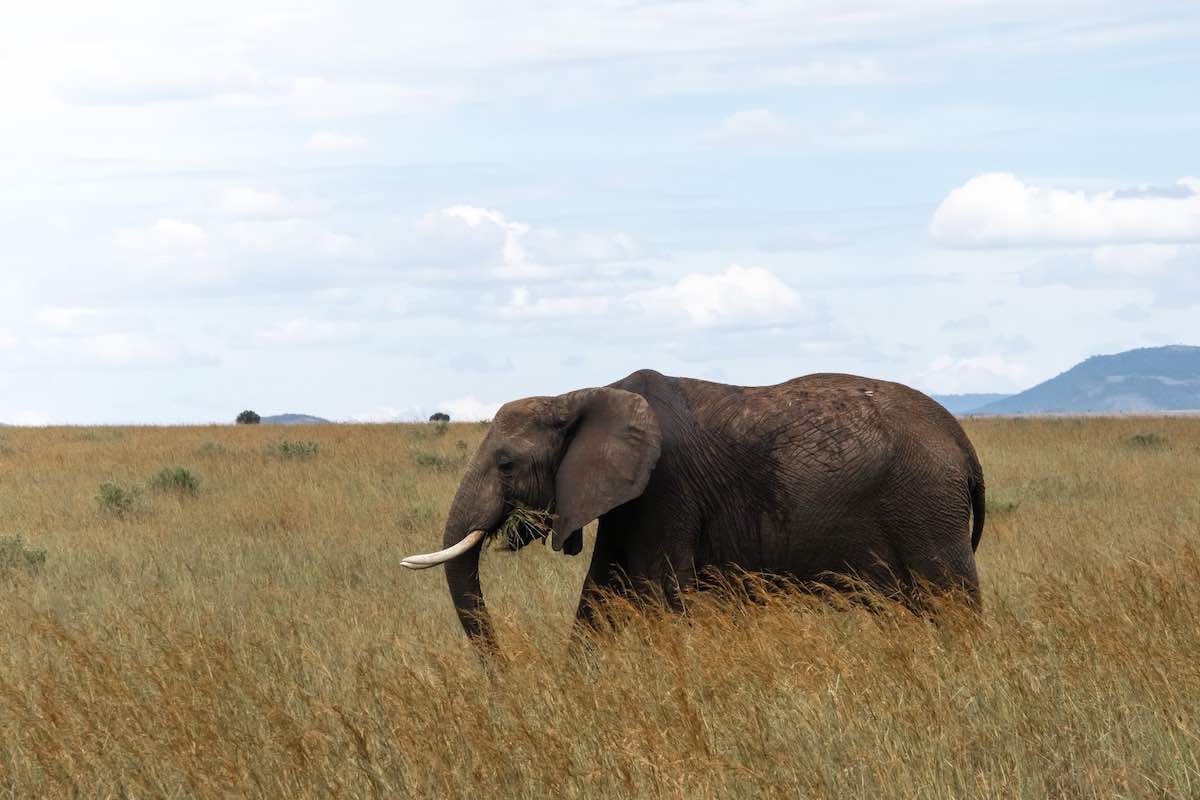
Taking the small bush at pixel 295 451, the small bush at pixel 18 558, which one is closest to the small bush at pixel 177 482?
the small bush at pixel 295 451

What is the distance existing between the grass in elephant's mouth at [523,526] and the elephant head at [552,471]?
0.02m

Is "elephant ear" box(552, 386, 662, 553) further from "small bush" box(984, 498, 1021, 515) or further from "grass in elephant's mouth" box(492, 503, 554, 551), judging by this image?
"small bush" box(984, 498, 1021, 515)

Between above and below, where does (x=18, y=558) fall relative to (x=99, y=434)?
below

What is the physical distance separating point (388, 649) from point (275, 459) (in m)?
13.9

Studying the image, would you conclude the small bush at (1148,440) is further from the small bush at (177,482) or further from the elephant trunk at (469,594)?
the elephant trunk at (469,594)

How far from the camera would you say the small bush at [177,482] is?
17141 millimetres

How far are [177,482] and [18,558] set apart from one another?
5655 millimetres

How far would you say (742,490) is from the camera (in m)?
7.48

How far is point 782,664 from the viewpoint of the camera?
609 centimetres

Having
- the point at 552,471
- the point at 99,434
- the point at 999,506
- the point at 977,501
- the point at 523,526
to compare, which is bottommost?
the point at 999,506

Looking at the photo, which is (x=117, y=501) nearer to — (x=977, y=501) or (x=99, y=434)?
(x=977, y=501)

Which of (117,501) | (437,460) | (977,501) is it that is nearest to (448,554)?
(977,501)

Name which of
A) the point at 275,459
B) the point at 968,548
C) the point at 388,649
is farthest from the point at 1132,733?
the point at 275,459

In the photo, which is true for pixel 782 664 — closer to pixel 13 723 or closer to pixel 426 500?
pixel 13 723
